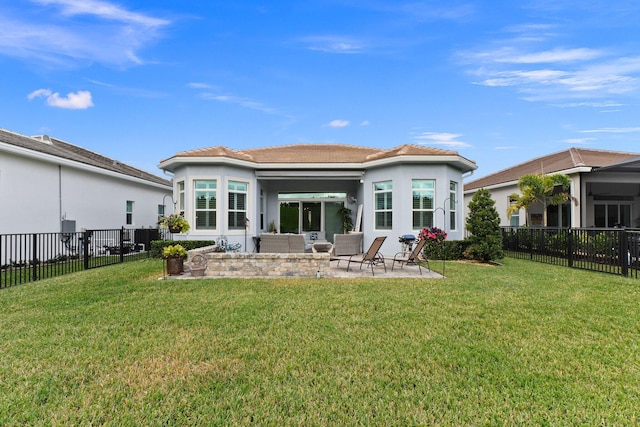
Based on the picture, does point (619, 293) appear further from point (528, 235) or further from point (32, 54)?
point (32, 54)

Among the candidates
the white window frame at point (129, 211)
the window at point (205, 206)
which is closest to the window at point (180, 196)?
the window at point (205, 206)

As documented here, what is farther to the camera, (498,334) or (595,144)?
(595,144)

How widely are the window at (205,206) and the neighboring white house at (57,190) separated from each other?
5605 mm

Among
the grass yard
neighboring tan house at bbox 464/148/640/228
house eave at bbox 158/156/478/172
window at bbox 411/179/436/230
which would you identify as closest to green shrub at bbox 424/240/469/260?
window at bbox 411/179/436/230

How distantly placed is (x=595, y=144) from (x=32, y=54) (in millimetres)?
28054

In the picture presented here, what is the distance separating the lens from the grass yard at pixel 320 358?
8.84ft

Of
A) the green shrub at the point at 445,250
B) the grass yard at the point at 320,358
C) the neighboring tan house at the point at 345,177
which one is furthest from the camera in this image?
the neighboring tan house at the point at 345,177

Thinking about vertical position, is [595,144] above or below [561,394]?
above

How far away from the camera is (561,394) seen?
9.71 ft

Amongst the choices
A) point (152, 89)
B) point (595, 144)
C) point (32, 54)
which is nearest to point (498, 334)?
point (152, 89)

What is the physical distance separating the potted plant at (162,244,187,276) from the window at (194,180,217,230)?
415 centimetres

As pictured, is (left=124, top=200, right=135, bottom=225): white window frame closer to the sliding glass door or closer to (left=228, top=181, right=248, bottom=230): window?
(left=228, top=181, right=248, bottom=230): window

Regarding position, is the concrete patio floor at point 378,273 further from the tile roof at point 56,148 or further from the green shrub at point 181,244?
the tile roof at point 56,148

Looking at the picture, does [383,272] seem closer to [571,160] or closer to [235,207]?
[235,207]
